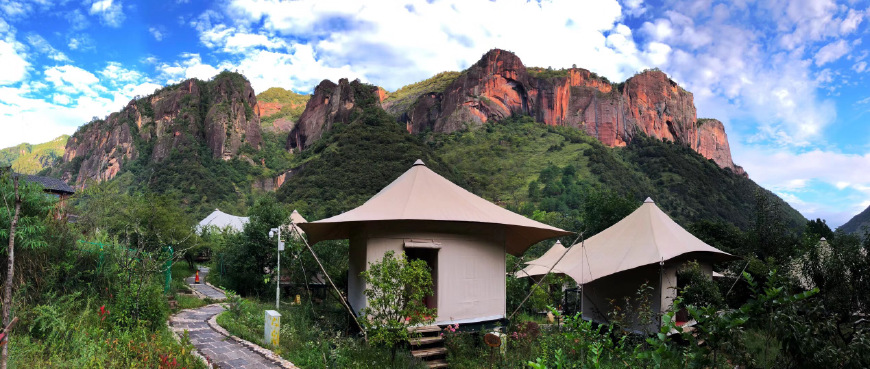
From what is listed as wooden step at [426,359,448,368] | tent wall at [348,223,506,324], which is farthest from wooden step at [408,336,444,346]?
tent wall at [348,223,506,324]

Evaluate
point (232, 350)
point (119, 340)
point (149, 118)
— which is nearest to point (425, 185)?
point (232, 350)

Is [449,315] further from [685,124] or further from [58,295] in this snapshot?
[685,124]

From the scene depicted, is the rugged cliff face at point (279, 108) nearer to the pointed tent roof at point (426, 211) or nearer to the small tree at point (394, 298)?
the pointed tent roof at point (426, 211)

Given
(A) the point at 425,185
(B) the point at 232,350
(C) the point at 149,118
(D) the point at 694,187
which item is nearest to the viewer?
→ (B) the point at 232,350

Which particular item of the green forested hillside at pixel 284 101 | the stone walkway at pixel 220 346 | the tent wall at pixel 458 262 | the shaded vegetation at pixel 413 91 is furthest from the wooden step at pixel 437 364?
the green forested hillside at pixel 284 101

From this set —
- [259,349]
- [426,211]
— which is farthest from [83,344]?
[426,211]

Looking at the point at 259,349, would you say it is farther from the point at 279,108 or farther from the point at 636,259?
the point at 279,108

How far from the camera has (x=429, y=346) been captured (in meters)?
7.52

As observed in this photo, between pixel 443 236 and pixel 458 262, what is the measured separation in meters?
0.54

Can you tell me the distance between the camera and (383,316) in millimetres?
6461

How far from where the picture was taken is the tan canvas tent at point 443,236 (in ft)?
26.4

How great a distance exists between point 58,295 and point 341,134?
53699 mm

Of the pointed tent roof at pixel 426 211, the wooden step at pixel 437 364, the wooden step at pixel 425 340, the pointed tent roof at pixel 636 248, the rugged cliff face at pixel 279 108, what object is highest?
the rugged cliff face at pixel 279 108

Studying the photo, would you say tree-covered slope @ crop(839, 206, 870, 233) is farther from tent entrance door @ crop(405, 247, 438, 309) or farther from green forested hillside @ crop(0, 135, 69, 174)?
green forested hillside @ crop(0, 135, 69, 174)
